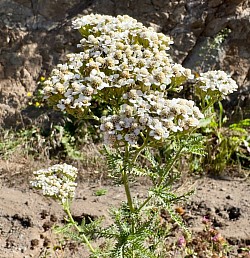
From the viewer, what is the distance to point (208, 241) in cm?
337

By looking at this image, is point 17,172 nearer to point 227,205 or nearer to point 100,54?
point 227,205

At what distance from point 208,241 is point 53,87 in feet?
5.86

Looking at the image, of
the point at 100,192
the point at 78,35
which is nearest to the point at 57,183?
the point at 100,192

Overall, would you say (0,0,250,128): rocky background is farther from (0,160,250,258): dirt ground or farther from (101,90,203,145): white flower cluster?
(101,90,203,145): white flower cluster

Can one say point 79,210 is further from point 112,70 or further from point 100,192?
point 112,70

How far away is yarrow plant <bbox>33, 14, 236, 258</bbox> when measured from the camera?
1941mm

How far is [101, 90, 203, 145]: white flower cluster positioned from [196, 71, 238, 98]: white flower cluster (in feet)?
0.83

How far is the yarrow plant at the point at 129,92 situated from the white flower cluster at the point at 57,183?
35mm

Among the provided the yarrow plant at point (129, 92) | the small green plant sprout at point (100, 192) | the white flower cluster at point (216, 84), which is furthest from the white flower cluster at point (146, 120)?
the small green plant sprout at point (100, 192)

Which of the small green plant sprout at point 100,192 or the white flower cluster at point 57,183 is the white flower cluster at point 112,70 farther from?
the small green plant sprout at point 100,192

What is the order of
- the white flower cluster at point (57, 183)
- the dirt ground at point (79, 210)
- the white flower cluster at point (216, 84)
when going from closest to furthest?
the white flower cluster at point (216, 84)
the white flower cluster at point (57, 183)
the dirt ground at point (79, 210)

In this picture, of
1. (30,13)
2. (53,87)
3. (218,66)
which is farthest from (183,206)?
(30,13)

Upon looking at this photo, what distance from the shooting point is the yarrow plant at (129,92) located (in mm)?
1941

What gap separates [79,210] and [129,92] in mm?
1803
